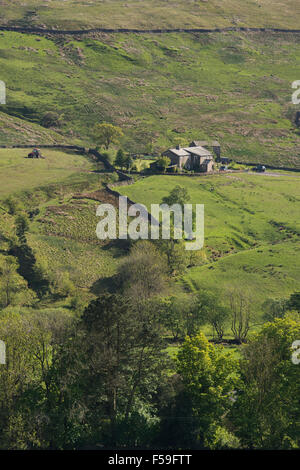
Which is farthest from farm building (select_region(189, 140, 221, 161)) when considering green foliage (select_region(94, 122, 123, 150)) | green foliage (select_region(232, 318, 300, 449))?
green foliage (select_region(232, 318, 300, 449))

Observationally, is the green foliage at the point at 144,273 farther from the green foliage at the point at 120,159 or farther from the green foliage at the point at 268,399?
the green foliage at the point at 120,159

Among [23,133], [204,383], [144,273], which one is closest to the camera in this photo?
[204,383]

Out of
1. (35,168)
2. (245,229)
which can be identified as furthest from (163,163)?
(245,229)

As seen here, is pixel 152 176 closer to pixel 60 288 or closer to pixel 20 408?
pixel 60 288

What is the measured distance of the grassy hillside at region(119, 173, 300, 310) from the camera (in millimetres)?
85438

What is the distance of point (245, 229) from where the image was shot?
357ft

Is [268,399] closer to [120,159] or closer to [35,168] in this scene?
[35,168]

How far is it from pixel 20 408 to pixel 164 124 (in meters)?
168

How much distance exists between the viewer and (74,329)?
4444 centimetres

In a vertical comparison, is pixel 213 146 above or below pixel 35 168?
below

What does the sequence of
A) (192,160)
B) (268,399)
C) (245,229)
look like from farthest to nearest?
(192,160), (245,229), (268,399)

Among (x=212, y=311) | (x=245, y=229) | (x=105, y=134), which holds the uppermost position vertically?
(x=105, y=134)
